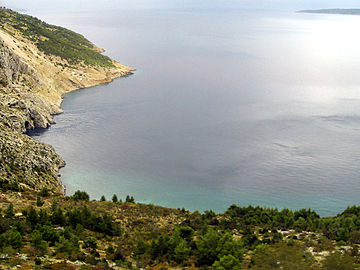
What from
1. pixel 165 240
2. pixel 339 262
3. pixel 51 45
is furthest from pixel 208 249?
pixel 51 45

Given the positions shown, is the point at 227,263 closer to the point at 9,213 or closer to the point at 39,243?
the point at 39,243

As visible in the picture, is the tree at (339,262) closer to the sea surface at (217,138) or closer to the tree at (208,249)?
the tree at (208,249)

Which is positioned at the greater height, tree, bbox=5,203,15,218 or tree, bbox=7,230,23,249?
tree, bbox=5,203,15,218

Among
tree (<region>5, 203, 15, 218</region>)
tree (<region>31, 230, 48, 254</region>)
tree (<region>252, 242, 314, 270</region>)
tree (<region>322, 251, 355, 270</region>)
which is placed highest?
tree (<region>322, 251, 355, 270</region>)

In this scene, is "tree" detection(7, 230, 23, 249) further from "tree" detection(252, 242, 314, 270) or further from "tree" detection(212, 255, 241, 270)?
"tree" detection(252, 242, 314, 270)

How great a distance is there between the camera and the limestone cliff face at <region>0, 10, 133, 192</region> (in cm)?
4975

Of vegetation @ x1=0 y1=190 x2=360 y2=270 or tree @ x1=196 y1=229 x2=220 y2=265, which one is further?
tree @ x1=196 y1=229 x2=220 y2=265

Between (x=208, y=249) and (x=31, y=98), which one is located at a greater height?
(x=31, y=98)

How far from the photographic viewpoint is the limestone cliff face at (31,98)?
49750mm

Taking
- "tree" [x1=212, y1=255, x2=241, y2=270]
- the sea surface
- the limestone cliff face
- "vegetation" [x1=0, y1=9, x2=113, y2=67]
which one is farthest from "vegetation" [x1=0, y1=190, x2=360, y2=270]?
"vegetation" [x1=0, y1=9, x2=113, y2=67]

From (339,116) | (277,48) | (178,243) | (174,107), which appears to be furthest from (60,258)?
(277,48)

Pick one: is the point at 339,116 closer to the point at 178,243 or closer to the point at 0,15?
the point at 178,243

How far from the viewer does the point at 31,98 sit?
79.1 m

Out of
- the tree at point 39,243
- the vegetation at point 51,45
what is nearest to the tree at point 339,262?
the tree at point 39,243
